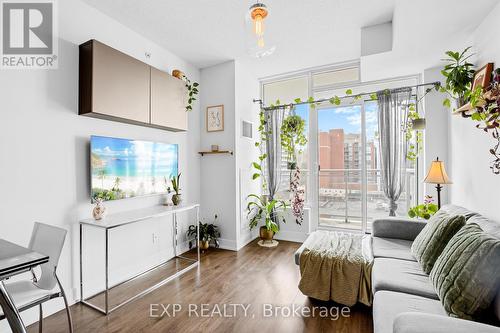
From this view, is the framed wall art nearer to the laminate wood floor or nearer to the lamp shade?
the laminate wood floor

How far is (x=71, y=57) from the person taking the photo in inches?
90.5

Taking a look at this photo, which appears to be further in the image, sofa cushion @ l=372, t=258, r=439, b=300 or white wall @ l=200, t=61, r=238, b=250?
white wall @ l=200, t=61, r=238, b=250

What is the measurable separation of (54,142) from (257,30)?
6.43ft

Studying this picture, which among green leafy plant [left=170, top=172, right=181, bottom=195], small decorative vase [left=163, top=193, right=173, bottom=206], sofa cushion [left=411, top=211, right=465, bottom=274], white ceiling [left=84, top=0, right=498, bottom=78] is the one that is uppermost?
white ceiling [left=84, top=0, right=498, bottom=78]

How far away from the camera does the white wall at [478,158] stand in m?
2.03

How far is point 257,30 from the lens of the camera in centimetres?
154

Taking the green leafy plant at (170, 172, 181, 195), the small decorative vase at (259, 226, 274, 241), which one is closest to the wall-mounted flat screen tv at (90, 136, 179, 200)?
the green leafy plant at (170, 172, 181, 195)

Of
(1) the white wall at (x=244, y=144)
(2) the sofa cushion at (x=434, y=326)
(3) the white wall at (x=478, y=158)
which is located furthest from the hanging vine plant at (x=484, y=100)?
(1) the white wall at (x=244, y=144)

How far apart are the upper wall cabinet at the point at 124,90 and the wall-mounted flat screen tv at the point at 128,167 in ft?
0.89

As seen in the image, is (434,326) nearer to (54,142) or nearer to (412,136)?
(54,142)

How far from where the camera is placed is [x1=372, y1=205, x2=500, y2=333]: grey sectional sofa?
107 cm

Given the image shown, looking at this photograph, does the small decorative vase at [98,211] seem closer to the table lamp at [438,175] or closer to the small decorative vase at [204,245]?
the small decorative vase at [204,245]

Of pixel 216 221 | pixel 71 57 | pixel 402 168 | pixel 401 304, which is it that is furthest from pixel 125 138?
pixel 402 168

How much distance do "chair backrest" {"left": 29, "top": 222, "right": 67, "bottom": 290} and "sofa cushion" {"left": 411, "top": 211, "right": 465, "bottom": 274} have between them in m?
2.56
